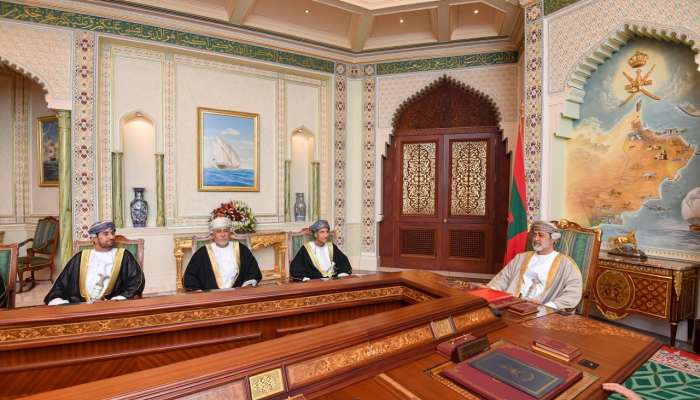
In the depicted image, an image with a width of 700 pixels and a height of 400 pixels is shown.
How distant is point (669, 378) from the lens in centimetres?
303

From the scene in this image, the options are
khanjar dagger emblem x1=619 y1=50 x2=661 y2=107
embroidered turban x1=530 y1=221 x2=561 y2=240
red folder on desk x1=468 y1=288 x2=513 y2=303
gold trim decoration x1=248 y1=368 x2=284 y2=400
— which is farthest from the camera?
khanjar dagger emblem x1=619 y1=50 x2=661 y2=107

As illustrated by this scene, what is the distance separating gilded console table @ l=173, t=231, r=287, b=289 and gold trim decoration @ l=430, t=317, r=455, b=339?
171 inches

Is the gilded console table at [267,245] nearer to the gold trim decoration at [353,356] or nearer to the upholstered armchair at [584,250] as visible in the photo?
the upholstered armchair at [584,250]

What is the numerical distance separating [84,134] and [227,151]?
6.25 ft

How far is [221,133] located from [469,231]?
177 inches

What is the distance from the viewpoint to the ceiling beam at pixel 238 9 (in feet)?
18.5

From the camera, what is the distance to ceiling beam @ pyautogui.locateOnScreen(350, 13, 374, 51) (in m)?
6.26

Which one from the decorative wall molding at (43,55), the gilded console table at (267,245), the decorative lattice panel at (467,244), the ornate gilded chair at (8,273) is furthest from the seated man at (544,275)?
the decorative wall molding at (43,55)

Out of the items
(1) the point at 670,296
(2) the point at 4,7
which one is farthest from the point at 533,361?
(2) the point at 4,7

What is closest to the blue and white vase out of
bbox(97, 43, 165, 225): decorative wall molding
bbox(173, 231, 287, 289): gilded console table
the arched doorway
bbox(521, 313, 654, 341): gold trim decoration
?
bbox(97, 43, 165, 225): decorative wall molding

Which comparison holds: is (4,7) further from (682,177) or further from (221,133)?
(682,177)

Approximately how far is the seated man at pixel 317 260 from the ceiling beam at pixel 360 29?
3929 millimetres

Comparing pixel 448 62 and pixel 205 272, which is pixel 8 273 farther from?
pixel 448 62

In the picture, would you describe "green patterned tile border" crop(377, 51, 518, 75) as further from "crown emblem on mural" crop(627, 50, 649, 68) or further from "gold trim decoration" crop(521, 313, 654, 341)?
"gold trim decoration" crop(521, 313, 654, 341)
